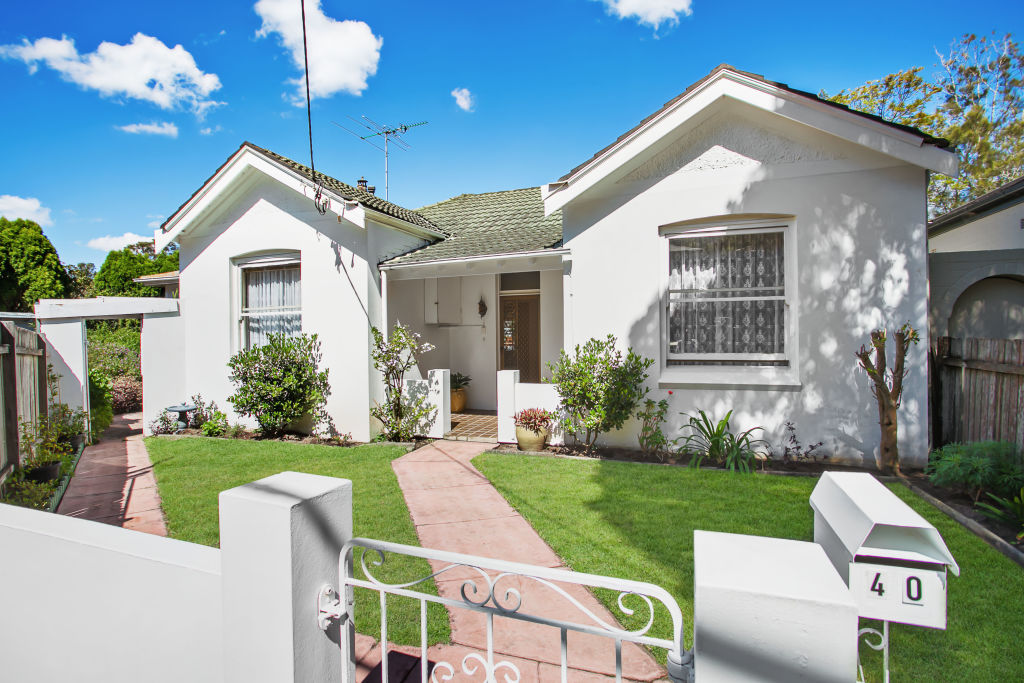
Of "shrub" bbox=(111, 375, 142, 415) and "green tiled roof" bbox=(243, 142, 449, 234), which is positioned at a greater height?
"green tiled roof" bbox=(243, 142, 449, 234)

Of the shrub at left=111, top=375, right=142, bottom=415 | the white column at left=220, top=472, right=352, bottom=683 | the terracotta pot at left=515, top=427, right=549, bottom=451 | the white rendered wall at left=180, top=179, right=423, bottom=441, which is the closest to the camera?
the white column at left=220, top=472, right=352, bottom=683

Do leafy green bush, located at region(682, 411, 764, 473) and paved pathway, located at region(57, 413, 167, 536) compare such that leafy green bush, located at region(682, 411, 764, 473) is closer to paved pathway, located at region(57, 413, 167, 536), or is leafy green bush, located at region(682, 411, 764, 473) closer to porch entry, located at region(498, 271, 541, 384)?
porch entry, located at region(498, 271, 541, 384)

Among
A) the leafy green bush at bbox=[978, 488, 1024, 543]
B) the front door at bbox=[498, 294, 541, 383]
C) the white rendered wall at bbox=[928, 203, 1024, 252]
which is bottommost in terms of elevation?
the leafy green bush at bbox=[978, 488, 1024, 543]

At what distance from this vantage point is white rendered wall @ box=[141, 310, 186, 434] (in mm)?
10250

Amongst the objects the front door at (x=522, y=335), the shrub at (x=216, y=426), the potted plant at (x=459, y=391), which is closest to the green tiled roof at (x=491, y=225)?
the front door at (x=522, y=335)

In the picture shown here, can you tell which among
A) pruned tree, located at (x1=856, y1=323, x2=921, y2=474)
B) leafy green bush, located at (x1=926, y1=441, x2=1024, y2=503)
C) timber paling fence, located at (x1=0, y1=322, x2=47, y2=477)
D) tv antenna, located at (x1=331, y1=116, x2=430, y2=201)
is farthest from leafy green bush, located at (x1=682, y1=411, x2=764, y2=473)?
tv antenna, located at (x1=331, y1=116, x2=430, y2=201)

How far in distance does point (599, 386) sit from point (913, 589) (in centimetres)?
616

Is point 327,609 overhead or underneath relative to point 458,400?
overhead

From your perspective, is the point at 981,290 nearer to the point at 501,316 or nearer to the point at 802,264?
the point at 802,264

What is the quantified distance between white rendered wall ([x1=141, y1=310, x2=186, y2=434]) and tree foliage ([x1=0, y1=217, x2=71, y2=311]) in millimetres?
10706

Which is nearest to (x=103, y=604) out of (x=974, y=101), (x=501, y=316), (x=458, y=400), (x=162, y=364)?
(x=458, y=400)

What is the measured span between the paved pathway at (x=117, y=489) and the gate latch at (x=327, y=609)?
389 cm

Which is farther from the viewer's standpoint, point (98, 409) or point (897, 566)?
point (98, 409)

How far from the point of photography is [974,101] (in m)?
22.7
